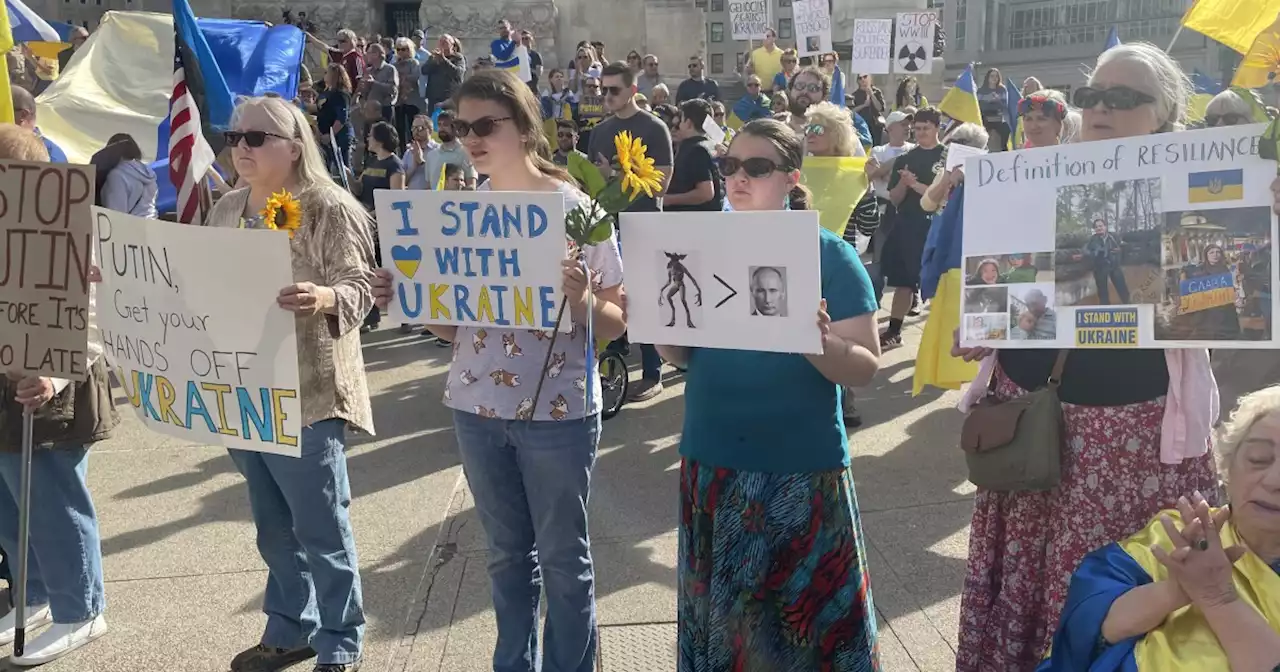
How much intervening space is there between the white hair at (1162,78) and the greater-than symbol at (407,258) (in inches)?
75.6

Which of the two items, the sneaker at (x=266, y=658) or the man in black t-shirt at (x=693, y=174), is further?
the man in black t-shirt at (x=693, y=174)

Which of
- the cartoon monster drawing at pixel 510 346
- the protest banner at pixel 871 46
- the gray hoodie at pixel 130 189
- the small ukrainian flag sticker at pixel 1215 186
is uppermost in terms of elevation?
the protest banner at pixel 871 46

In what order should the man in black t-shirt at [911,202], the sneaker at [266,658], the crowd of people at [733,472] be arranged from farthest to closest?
the man in black t-shirt at [911,202] → the sneaker at [266,658] → the crowd of people at [733,472]

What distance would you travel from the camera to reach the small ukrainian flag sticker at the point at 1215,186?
93.2 inches

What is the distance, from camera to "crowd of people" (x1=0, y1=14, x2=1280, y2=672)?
210cm

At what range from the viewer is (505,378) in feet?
9.36

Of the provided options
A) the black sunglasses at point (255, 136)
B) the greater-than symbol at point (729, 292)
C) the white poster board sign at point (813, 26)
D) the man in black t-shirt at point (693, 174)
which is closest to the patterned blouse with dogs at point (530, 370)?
the greater-than symbol at point (729, 292)

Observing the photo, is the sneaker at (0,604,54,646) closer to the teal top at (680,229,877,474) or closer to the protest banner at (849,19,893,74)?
the teal top at (680,229,877,474)

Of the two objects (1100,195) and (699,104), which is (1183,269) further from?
(699,104)

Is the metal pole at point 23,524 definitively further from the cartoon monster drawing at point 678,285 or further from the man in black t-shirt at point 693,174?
the man in black t-shirt at point 693,174

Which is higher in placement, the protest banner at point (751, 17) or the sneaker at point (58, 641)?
the protest banner at point (751, 17)

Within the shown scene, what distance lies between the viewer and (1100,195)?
2.51m

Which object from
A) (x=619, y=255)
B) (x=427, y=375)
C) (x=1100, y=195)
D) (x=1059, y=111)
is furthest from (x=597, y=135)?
(x=1100, y=195)

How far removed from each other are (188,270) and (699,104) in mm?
4461
